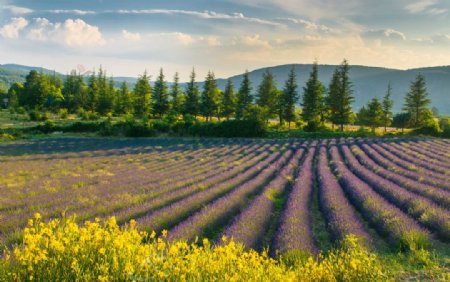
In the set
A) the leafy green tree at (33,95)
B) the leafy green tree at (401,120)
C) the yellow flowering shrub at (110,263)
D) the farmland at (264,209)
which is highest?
the leafy green tree at (33,95)

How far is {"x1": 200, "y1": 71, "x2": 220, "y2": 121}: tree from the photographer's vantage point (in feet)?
199

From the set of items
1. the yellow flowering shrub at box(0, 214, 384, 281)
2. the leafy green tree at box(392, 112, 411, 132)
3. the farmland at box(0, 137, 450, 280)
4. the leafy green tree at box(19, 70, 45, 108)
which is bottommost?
the farmland at box(0, 137, 450, 280)

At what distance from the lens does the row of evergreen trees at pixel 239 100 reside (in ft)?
177

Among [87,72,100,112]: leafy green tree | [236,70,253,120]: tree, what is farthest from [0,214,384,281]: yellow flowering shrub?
[87,72,100,112]: leafy green tree

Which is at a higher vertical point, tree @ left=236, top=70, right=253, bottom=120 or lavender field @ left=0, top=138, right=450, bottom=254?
tree @ left=236, top=70, right=253, bottom=120

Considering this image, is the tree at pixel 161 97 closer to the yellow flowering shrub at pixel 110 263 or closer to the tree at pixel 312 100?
the tree at pixel 312 100

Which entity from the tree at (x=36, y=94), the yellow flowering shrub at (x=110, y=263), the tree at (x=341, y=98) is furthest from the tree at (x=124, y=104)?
the yellow flowering shrub at (x=110, y=263)

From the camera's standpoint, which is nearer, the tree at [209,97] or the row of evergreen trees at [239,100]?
the row of evergreen trees at [239,100]

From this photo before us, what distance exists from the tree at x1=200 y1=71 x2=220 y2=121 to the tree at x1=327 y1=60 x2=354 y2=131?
2058 centimetres

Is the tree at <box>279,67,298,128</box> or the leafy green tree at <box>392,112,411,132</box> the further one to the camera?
the leafy green tree at <box>392,112,411,132</box>

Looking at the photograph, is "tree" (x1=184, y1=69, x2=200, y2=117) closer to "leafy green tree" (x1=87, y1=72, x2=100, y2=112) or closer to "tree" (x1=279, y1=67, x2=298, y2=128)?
"tree" (x1=279, y1=67, x2=298, y2=128)

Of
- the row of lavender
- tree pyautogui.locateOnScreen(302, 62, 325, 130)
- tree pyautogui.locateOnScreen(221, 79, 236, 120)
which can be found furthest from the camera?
tree pyautogui.locateOnScreen(221, 79, 236, 120)

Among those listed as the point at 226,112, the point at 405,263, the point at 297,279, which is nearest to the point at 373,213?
the point at 405,263

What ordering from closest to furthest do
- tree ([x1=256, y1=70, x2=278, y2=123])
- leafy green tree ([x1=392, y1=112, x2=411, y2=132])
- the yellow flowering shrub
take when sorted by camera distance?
the yellow flowering shrub
tree ([x1=256, y1=70, x2=278, y2=123])
leafy green tree ([x1=392, y1=112, x2=411, y2=132])
